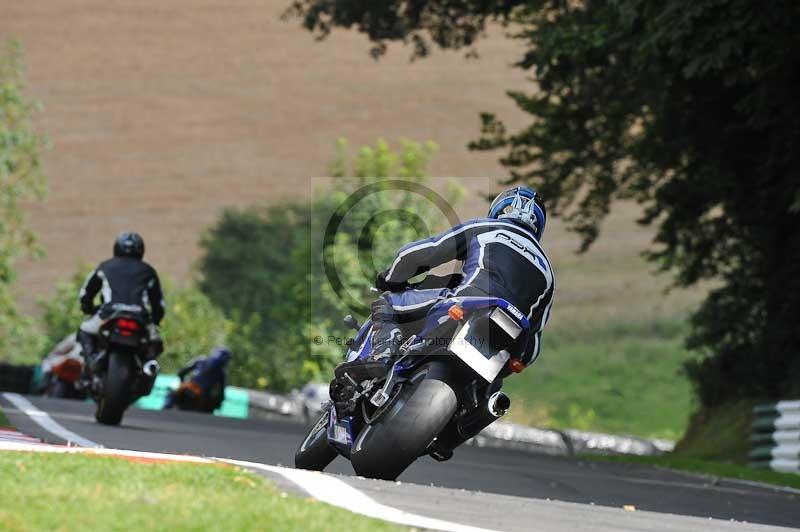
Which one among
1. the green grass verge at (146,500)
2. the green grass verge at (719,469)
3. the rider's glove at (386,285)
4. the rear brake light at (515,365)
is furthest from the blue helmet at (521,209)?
the green grass verge at (719,469)

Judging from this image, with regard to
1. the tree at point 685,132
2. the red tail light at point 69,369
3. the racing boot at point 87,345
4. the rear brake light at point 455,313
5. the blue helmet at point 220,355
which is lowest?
the rear brake light at point 455,313

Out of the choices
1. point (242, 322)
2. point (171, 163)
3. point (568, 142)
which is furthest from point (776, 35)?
point (171, 163)

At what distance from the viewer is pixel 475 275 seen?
29.3ft

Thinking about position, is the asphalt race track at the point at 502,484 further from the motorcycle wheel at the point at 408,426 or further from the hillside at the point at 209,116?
the hillside at the point at 209,116

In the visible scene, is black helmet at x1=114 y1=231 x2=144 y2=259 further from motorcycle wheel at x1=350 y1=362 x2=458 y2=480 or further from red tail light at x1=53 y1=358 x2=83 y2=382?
red tail light at x1=53 y1=358 x2=83 y2=382

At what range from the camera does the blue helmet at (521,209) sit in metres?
9.40

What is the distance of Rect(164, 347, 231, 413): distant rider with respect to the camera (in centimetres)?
2506

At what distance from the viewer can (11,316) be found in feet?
201

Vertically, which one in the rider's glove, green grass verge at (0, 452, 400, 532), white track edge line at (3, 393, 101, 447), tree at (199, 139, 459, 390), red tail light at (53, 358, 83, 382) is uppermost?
tree at (199, 139, 459, 390)

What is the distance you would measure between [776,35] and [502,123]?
463 inches

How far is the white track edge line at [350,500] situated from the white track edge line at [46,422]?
4.83 meters

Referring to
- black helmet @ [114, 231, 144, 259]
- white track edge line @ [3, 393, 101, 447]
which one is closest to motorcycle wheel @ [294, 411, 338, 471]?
white track edge line @ [3, 393, 101, 447]

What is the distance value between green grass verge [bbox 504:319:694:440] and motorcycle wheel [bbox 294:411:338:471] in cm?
5203

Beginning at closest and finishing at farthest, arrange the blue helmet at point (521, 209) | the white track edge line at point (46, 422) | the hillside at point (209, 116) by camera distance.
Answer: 1. the blue helmet at point (521, 209)
2. the white track edge line at point (46, 422)
3. the hillside at point (209, 116)
